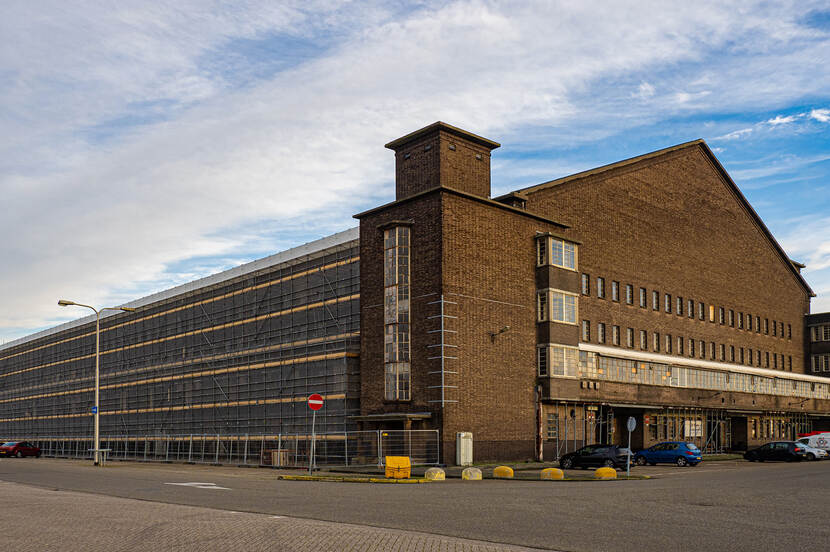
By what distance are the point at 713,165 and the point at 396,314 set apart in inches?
1545

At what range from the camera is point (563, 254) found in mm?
48156

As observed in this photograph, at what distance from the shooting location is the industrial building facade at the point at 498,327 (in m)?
42.5

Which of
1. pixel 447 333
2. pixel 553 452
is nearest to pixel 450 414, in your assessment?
pixel 447 333

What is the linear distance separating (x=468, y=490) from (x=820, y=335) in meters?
66.2

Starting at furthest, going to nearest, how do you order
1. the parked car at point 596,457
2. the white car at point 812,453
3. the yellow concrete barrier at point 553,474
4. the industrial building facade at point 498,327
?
the white car at point 812,453, the industrial building facade at point 498,327, the parked car at point 596,457, the yellow concrete barrier at point 553,474

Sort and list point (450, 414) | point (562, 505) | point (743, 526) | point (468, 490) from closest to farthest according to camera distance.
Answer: point (743, 526)
point (562, 505)
point (468, 490)
point (450, 414)

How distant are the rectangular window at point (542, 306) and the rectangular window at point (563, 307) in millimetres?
342

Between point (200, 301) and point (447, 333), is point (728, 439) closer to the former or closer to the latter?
point (447, 333)

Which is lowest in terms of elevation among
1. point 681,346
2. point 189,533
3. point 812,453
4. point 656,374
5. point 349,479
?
point 812,453

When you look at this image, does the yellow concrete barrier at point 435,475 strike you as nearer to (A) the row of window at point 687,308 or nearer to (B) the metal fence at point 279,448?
(B) the metal fence at point 279,448

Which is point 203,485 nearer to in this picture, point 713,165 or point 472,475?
point 472,475

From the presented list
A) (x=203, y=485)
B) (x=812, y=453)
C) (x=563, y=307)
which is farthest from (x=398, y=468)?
(x=812, y=453)

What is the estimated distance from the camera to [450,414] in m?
40.1

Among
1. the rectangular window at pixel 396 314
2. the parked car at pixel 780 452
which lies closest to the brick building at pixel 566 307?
the rectangular window at pixel 396 314
